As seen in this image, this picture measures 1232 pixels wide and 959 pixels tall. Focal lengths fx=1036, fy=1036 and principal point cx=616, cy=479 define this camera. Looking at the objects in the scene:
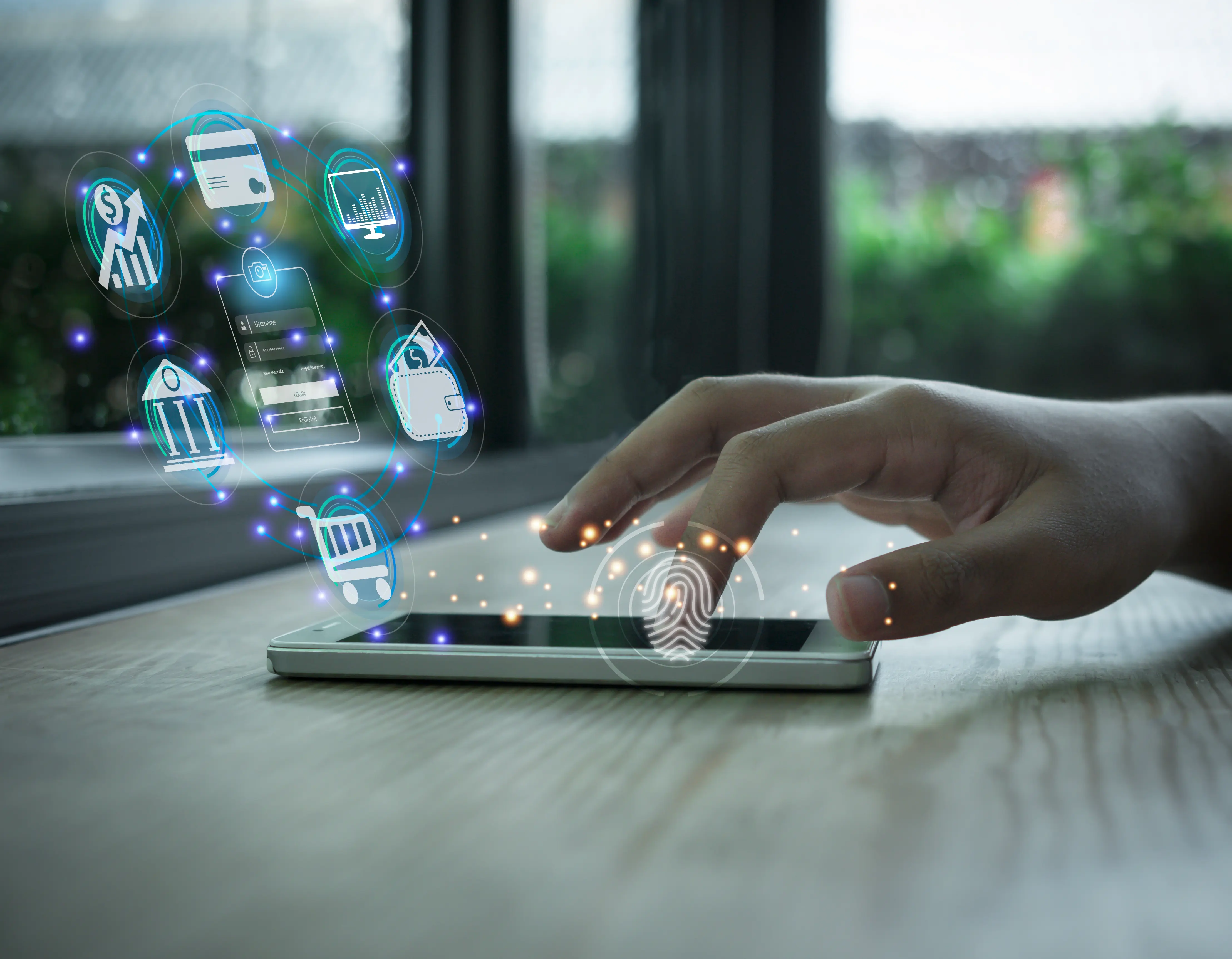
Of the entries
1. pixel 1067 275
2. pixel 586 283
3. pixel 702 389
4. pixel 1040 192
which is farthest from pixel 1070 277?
pixel 702 389

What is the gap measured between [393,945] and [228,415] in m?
0.51

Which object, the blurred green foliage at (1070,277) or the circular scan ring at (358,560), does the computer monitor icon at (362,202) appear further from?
the blurred green foliage at (1070,277)

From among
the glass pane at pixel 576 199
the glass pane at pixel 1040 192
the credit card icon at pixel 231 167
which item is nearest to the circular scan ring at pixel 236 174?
the credit card icon at pixel 231 167

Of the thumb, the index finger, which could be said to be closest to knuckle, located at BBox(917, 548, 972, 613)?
the thumb

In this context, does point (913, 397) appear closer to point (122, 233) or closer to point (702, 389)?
point (702, 389)

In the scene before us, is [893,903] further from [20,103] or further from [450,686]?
[20,103]

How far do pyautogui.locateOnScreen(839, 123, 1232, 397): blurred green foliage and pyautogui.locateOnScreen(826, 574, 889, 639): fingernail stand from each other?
10.3ft

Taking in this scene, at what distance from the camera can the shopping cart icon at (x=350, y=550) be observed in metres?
0.55

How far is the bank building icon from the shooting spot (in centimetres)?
55

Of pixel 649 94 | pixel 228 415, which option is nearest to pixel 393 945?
pixel 228 415

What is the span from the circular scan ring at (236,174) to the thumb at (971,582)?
34cm

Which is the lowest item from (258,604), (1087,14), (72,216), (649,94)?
(258,604)

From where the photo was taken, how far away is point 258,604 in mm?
692

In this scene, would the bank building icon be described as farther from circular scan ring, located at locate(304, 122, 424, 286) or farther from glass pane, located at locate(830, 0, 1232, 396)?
glass pane, located at locate(830, 0, 1232, 396)
